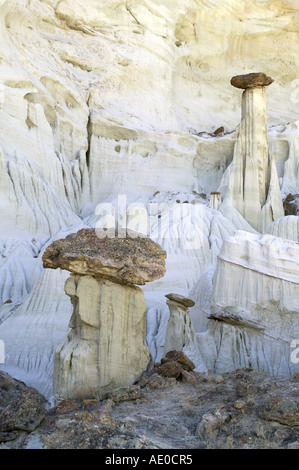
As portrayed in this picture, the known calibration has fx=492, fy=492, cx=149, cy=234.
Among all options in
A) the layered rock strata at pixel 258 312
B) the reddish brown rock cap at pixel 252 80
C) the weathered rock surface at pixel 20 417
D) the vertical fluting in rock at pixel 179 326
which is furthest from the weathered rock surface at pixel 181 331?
the reddish brown rock cap at pixel 252 80

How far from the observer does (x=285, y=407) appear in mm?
6242

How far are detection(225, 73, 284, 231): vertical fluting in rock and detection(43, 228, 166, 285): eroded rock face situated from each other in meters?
18.1

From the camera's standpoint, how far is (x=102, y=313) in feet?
25.6

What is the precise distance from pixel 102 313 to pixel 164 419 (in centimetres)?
198

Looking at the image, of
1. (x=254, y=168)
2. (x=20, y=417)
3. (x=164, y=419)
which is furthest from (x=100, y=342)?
(x=254, y=168)

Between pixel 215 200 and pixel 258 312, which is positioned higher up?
pixel 215 200

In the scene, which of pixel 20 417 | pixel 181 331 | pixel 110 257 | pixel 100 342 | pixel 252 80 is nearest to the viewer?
pixel 20 417

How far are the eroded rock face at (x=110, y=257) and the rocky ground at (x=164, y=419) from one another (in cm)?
172

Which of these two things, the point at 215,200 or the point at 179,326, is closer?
the point at 179,326

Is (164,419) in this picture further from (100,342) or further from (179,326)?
(179,326)

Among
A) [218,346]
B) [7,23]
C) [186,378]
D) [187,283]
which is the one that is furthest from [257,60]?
[186,378]

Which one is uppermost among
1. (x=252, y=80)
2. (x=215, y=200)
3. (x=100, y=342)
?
(x=252, y=80)

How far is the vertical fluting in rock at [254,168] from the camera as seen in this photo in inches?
1014

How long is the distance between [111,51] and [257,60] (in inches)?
516
